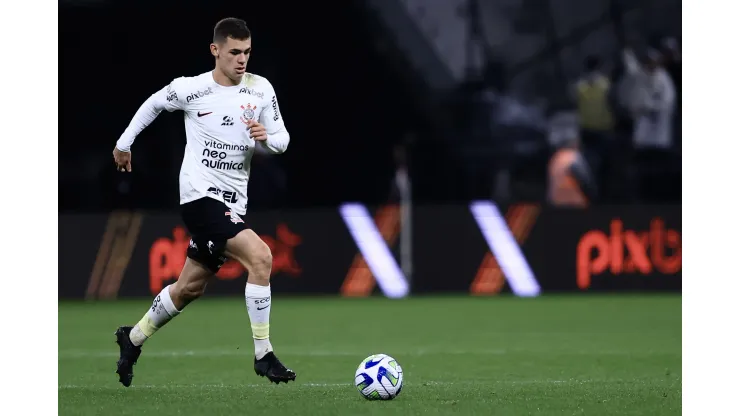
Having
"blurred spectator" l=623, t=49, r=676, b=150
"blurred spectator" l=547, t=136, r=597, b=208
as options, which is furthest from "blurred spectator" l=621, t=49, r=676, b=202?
"blurred spectator" l=547, t=136, r=597, b=208

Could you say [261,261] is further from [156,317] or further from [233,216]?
[156,317]

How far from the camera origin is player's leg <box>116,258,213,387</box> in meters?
8.94

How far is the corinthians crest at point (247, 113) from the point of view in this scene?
8.78m

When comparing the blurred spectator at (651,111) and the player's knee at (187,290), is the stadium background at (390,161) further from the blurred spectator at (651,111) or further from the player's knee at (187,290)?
the player's knee at (187,290)

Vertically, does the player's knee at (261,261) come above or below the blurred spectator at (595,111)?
below

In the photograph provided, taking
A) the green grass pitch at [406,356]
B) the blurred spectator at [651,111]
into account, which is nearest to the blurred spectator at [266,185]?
the green grass pitch at [406,356]

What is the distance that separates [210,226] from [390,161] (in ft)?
33.0

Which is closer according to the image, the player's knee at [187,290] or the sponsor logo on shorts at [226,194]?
the sponsor logo on shorts at [226,194]

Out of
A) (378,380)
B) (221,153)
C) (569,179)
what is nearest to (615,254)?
(569,179)

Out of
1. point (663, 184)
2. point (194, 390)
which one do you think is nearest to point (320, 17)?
point (663, 184)

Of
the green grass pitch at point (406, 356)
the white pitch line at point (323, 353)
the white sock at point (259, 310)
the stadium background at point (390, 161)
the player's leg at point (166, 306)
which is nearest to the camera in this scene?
the green grass pitch at point (406, 356)

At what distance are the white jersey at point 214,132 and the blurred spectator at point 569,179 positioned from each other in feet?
33.7

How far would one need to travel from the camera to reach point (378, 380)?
313 inches

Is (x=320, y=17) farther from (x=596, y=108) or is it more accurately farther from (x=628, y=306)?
(x=628, y=306)
